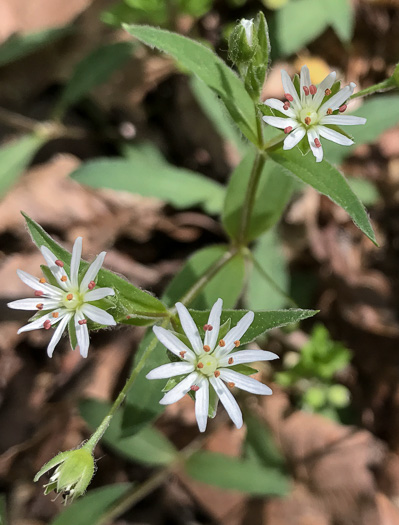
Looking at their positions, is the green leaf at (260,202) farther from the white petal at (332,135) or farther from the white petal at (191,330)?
the white petal at (191,330)

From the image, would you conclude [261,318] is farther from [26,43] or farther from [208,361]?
[26,43]

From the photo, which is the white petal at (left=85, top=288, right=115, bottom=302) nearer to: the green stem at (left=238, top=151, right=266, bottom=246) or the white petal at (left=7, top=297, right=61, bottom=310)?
the white petal at (left=7, top=297, right=61, bottom=310)

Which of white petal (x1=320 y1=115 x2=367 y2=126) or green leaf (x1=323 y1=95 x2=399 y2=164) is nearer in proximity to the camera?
white petal (x1=320 y1=115 x2=367 y2=126)

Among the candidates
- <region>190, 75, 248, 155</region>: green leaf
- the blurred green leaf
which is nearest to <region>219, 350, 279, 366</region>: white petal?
<region>190, 75, 248, 155</region>: green leaf

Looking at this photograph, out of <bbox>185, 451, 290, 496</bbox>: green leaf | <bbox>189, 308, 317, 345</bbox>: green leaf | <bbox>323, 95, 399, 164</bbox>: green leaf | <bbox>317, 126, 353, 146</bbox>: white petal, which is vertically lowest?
<bbox>185, 451, 290, 496</bbox>: green leaf

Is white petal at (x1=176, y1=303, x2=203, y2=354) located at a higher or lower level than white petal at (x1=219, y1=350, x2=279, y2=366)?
higher

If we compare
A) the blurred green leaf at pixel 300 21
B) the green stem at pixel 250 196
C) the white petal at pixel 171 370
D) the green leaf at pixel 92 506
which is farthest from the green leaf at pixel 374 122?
the green leaf at pixel 92 506

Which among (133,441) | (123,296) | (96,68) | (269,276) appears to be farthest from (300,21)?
(133,441)
